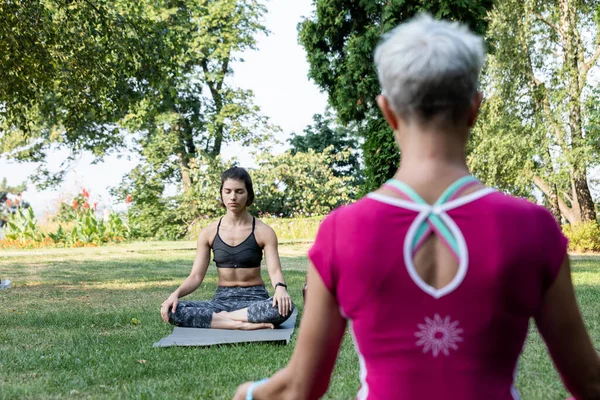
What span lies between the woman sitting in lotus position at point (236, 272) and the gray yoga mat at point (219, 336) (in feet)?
0.41

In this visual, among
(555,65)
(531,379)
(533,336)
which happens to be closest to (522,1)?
(555,65)

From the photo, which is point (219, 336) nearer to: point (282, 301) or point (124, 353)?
point (282, 301)

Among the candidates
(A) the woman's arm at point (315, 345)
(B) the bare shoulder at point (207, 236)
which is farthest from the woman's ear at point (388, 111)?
(B) the bare shoulder at point (207, 236)

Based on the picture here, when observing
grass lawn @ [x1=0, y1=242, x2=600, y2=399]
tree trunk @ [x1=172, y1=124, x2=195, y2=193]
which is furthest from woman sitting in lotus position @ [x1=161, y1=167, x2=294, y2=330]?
tree trunk @ [x1=172, y1=124, x2=195, y2=193]

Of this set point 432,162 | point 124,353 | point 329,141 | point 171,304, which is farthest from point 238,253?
point 329,141

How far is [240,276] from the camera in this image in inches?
293

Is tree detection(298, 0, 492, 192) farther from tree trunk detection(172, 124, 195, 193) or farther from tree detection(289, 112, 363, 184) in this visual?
tree detection(289, 112, 363, 184)

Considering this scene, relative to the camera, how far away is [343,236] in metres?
1.56

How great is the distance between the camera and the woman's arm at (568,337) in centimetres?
161

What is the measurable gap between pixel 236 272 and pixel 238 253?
0.77 ft

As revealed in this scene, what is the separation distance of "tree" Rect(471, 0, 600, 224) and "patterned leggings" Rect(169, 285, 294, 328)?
649 inches

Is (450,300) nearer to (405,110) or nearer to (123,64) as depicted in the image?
(405,110)

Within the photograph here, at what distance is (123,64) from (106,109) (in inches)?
36.5

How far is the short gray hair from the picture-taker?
1.55m
